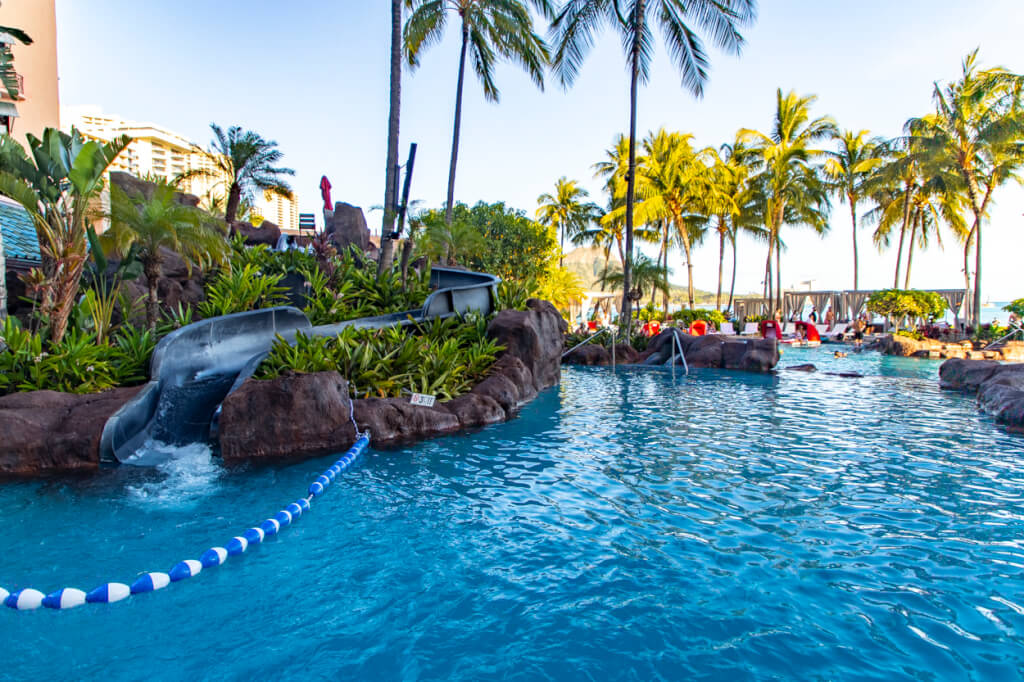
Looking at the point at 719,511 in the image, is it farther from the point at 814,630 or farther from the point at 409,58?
the point at 409,58

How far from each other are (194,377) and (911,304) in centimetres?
3167

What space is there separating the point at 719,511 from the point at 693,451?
2340 mm

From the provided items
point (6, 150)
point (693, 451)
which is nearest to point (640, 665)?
point (693, 451)

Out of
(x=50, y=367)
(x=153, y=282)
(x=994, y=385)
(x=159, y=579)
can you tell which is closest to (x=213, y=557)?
(x=159, y=579)

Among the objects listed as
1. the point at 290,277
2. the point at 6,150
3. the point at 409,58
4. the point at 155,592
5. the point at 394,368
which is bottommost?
the point at 155,592

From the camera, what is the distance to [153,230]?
32.7 feet

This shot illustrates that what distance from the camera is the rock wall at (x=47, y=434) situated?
21.5 ft

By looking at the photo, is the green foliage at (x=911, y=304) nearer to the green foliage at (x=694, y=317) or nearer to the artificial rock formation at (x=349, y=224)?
the green foliage at (x=694, y=317)

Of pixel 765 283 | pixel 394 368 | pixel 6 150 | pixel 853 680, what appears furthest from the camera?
pixel 765 283

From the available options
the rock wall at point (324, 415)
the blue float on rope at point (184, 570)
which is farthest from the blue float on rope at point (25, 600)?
the rock wall at point (324, 415)

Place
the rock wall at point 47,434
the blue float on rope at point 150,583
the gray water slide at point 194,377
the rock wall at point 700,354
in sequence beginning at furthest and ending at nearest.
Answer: the rock wall at point 700,354 < the gray water slide at point 194,377 < the rock wall at point 47,434 < the blue float on rope at point 150,583

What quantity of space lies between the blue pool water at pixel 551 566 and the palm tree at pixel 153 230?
4469 mm

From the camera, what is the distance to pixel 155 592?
392 centimetres

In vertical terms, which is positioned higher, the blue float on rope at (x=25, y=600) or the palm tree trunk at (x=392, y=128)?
the palm tree trunk at (x=392, y=128)
